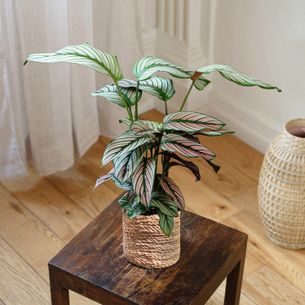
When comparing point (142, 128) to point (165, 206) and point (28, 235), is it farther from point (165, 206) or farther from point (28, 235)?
point (28, 235)

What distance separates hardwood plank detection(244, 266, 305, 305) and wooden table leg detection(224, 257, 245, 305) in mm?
231

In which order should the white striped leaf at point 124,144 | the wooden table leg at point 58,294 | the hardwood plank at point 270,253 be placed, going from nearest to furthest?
the white striped leaf at point 124,144
the wooden table leg at point 58,294
the hardwood plank at point 270,253

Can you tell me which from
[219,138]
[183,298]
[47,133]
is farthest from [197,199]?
[183,298]

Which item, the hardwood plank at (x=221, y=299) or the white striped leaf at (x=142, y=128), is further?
the hardwood plank at (x=221, y=299)

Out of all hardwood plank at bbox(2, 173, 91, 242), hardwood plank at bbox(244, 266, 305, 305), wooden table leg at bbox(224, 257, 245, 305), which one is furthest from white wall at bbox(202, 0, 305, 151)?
wooden table leg at bbox(224, 257, 245, 305)

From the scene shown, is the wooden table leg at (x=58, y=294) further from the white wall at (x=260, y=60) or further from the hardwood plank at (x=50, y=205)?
the white wall at (x=260, y=60)

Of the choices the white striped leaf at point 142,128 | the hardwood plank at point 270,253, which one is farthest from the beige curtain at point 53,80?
the white striped leaf at point 142,128

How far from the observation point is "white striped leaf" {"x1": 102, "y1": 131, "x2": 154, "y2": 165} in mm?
1345

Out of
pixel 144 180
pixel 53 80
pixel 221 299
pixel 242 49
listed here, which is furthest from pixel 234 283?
pixel 242 49

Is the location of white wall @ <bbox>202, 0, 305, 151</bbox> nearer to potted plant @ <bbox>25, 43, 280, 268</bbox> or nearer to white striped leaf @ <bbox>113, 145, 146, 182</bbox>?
potted plant @ <bbox>25, 43, 280, 268</bbox>

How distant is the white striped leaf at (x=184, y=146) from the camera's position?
1.36 metres

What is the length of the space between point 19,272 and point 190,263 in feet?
2.17

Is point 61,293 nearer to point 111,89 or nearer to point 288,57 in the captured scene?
point 111,89

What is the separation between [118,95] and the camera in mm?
1449
